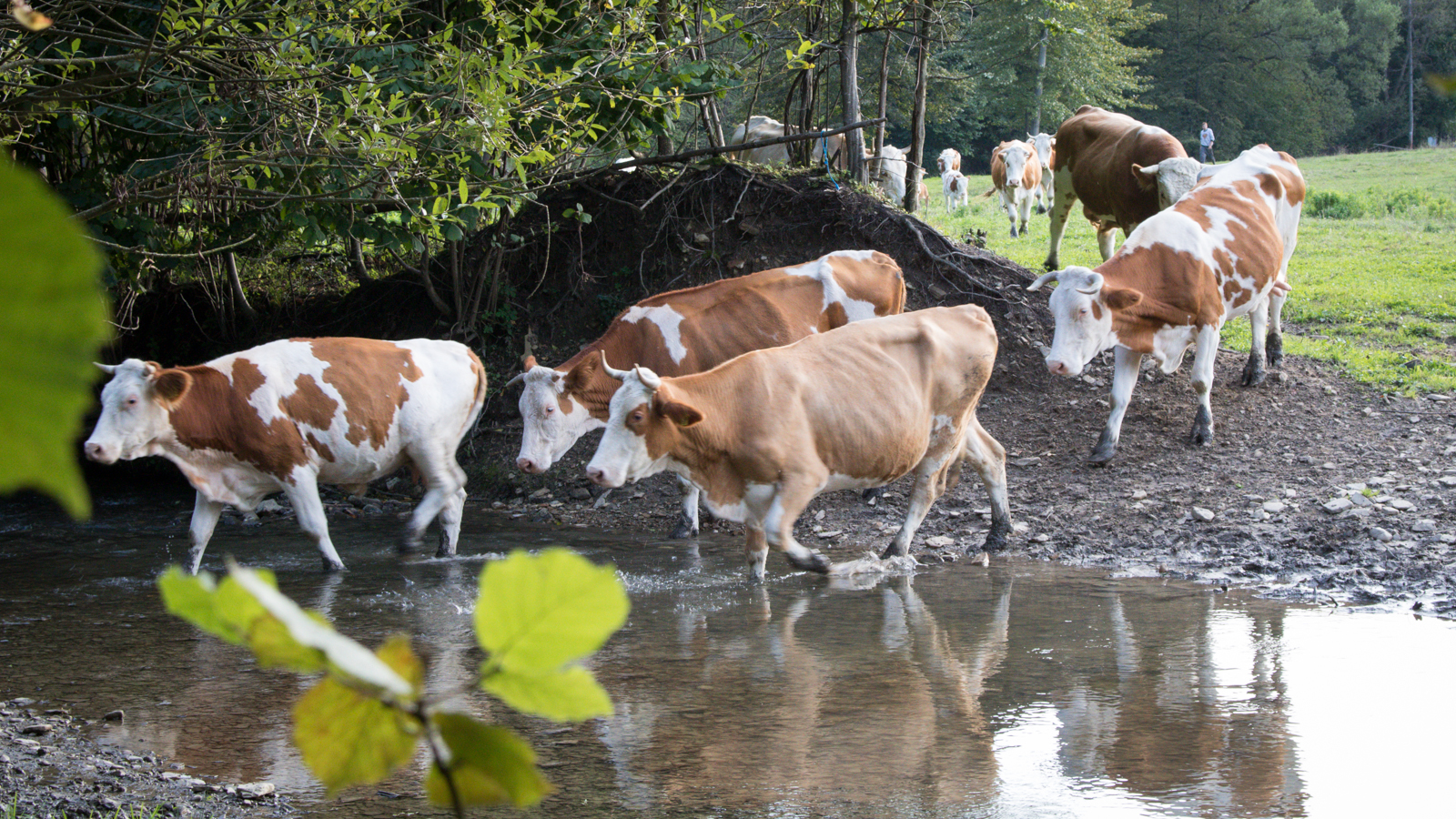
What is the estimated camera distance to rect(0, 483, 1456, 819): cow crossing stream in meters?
3.70

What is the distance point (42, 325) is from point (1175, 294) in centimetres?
893

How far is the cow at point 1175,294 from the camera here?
8.14 meters

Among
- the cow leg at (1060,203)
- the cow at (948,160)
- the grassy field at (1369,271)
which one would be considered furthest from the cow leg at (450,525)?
the cow at (948,160)

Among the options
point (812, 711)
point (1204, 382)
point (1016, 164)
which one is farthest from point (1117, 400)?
point (1016, 164)

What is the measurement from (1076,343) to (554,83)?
4.09 m

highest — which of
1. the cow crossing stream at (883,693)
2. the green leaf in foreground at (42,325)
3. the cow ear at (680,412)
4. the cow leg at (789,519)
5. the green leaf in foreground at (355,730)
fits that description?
the green leaf in foreground at (42,325)

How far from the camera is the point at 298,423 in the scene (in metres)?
7.25

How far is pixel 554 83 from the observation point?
6039mm

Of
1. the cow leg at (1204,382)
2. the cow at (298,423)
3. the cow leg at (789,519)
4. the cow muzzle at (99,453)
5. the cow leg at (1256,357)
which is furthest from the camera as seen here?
the cow leg at (1256,357)

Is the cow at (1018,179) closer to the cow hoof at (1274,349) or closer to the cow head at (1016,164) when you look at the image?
the cow head at (1016,164)

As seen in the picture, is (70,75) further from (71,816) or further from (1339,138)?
(1339,138)

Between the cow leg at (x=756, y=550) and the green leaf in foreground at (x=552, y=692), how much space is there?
5.91m

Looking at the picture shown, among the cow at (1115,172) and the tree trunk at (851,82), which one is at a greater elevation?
the tree trunk at (851,82)

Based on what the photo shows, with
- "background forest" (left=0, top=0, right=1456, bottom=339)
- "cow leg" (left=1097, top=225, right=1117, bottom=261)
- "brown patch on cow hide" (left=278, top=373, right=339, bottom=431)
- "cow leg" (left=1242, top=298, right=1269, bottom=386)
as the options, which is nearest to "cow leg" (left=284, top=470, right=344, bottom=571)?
"brown patch on cow hide" (left=278, top=373, right=339, bottom=431)
